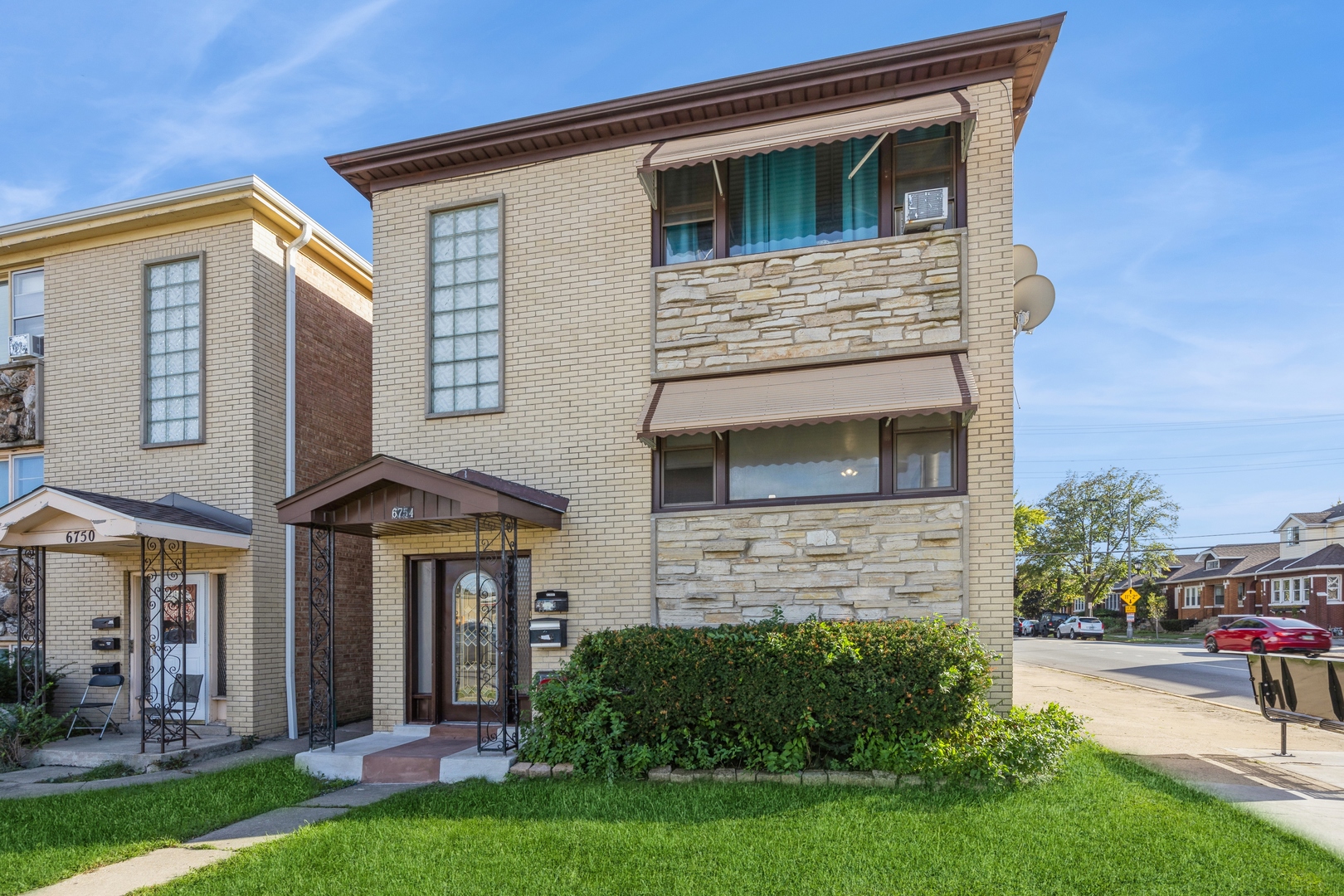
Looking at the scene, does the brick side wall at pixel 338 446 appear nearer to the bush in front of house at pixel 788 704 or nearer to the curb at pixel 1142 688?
the bush in front of house at pixel 788 704

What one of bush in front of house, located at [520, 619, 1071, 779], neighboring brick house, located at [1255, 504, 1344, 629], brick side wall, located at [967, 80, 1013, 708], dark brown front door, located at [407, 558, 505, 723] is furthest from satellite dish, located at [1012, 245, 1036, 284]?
neighboring brick house, located at [1255, 504, 1344, 629]

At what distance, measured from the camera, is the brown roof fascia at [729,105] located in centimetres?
916

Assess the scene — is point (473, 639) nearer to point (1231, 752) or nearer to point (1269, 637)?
point (1231, 752)

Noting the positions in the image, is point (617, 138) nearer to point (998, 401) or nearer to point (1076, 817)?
point (998, 401)

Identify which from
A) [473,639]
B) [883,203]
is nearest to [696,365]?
[883,203]

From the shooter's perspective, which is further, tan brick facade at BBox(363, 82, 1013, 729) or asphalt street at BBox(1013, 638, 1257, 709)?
asphalt street at BBox(1013, 638, 1257, 709)

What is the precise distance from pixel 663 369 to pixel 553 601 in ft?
9.79

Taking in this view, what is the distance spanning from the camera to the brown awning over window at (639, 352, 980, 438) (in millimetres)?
8602

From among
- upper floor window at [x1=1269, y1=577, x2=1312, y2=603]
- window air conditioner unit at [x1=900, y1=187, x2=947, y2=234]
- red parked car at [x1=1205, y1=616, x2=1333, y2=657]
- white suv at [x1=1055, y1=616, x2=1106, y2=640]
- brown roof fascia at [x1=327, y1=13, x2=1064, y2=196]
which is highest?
brown roof fascia at [x1=327, y1=13, x2=1064, y2=196]

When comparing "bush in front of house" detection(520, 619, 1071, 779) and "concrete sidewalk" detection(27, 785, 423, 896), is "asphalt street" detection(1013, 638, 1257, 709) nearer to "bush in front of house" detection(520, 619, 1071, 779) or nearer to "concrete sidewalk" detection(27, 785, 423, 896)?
"bush in front of house" detection(520, 619, 1071, 779)

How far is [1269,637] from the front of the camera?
2817 centimetres

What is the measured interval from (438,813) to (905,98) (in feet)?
28.2

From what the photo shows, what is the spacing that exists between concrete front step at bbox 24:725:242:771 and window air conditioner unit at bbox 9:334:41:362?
563 centimetres

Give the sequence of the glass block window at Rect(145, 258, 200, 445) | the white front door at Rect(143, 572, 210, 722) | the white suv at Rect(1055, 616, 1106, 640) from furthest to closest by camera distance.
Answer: the white suv at Rect(1055, 616, 1106, 640) → the glass block window at Rect(145, 258, 200, 445) → the white front door at Rect(143, 572, 210, 722)
